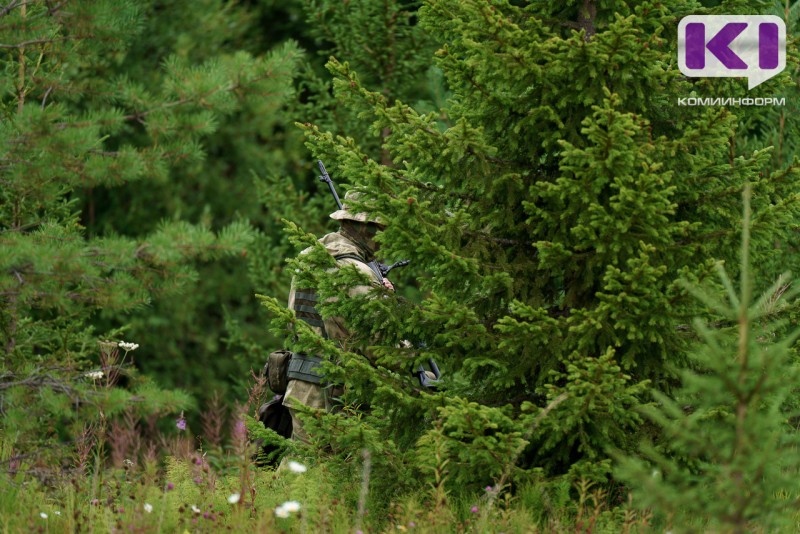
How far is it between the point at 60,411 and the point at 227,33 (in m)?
11.0

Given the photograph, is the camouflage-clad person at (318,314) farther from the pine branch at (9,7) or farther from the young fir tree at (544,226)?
the pine branch at (9,7)

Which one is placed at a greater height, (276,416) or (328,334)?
(328,334)

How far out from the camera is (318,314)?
20.6 feet

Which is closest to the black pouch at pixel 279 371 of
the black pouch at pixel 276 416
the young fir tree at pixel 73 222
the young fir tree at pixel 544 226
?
the black pouch at pixel 276 416

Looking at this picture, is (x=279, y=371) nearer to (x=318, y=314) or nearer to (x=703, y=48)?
(x=318, y=314)

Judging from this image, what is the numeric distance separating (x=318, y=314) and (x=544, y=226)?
1.67 meters

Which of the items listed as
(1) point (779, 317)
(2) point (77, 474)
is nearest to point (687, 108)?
(1) point (779, 317)

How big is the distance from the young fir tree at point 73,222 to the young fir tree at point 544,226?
1765mm

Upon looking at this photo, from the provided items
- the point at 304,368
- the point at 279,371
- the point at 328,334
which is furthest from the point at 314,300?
the point at 279,371

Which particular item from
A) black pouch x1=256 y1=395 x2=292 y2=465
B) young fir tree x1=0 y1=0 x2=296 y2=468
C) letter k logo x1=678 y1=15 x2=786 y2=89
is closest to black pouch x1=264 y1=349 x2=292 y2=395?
black pouch x1=256 y1=395 x2=292 y2=465

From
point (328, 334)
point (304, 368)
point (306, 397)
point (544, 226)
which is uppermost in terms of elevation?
point (544, 226)

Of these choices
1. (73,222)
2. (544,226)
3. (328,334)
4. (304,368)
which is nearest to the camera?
(544,226)

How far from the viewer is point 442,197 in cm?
555

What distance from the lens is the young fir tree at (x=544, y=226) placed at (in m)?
4.73
